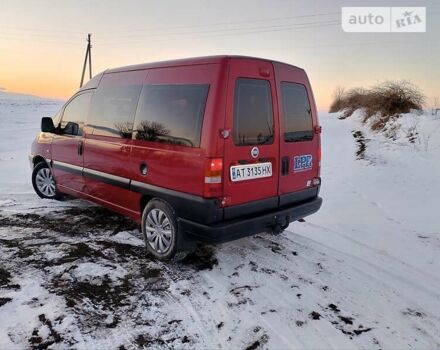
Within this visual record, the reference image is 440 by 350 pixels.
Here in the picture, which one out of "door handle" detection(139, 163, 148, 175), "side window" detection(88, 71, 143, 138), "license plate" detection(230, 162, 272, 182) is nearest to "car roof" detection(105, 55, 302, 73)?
"side window" detection(88, 71, 143, 138)

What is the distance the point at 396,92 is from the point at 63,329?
16.7 meters

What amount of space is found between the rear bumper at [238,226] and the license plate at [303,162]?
1.48ft

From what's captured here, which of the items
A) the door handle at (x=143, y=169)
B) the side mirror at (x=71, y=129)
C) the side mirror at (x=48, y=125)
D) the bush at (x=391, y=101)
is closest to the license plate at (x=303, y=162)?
the door handle at (x=143, y=169)

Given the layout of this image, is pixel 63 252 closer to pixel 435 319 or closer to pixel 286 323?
pixel 286 323

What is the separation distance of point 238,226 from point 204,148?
2.81 feet

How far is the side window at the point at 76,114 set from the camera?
5.26 metres

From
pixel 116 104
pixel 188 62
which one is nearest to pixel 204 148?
pixel 188 62

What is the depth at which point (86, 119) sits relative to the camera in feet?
17.0

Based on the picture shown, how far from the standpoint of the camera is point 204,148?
11.2 ft

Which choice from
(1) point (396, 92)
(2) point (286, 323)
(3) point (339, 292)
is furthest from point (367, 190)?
(1) point (396, 92)

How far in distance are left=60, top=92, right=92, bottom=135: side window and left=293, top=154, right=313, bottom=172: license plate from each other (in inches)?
121

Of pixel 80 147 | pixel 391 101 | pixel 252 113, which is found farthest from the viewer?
pixel 391 101

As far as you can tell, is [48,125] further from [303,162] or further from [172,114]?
[303,162]

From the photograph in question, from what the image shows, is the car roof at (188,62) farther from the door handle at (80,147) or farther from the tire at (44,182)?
the tire at (44,182)
